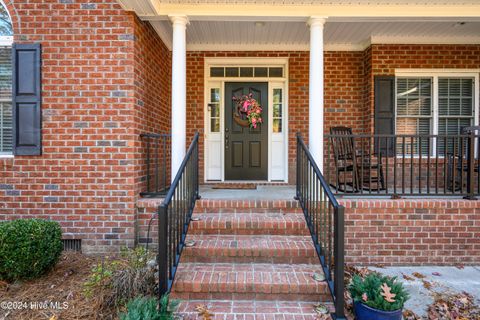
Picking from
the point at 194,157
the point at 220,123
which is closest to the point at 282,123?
the point at 220,123

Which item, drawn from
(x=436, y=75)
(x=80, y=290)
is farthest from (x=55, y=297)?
(x=436, y=75)

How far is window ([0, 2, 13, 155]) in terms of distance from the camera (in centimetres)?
383

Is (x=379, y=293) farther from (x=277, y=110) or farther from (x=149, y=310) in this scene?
(x=277, y=110)

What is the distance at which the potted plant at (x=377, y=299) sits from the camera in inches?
89.2

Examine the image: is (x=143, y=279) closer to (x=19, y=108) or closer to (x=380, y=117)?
(x=19, y=108)

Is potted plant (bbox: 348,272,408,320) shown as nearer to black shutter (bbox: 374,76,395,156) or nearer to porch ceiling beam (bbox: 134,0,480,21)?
porch ceiling beam (bbox: 134,0,480,21)

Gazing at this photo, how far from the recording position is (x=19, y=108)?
3.75m

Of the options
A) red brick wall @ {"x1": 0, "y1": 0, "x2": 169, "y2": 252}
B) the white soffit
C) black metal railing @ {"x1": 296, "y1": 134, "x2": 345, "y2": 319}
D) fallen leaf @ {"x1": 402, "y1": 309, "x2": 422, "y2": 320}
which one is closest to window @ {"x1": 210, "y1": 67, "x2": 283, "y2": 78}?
the white soffit

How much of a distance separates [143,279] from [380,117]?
4.50 metres

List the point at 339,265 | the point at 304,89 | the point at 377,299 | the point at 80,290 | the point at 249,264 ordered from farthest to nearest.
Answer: the point at 304,89 < the point at 249,264 < the point at 80,290 < the point at 339,265 < the point at 377,299

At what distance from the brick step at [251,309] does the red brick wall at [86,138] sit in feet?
5.05

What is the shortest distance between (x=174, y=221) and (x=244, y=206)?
123 centimetres

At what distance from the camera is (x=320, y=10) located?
13.0 feet

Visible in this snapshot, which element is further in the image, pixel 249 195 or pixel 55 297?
pixel 249 195
